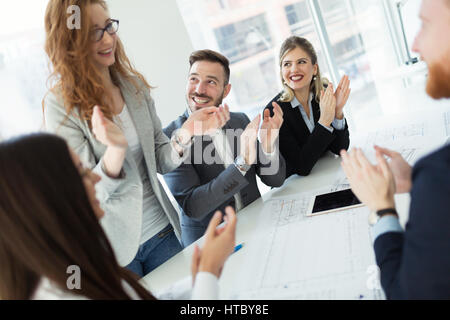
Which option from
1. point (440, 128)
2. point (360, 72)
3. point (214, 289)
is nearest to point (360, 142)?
point (440, 128)

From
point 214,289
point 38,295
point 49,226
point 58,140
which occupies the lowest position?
point 214,289

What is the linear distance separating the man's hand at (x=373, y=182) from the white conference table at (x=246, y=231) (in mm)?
317

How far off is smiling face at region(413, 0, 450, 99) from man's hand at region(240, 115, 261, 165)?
35.6 inches

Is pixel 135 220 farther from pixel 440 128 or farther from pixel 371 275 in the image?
pixel 440 128

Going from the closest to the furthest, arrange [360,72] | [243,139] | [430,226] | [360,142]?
[430,226]
[243,139]
[360,142]
[360,72]

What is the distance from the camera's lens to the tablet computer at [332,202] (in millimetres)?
1394

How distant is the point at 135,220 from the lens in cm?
135

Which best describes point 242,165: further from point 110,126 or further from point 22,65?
point 22,65

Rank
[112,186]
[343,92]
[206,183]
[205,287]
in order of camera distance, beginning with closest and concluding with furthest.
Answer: [205,287]
[112,186]
[206,183]
[343,92]

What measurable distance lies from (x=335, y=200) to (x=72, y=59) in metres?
1.07

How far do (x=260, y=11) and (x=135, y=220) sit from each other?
3.97 m

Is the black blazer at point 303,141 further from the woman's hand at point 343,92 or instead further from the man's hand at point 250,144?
the man's hand at point 250,144

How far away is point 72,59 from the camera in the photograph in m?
1.29

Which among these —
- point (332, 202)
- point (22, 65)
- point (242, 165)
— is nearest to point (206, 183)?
point (242, 165)
